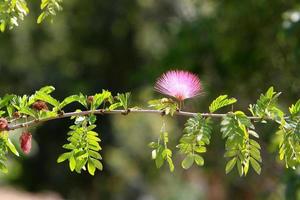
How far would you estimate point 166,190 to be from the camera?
19.1 m

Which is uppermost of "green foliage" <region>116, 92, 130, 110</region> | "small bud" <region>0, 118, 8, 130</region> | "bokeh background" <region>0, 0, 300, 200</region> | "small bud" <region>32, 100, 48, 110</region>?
"bokeh background" <region>0, 0, 300, 200</region>

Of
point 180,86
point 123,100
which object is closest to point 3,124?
point 123,100

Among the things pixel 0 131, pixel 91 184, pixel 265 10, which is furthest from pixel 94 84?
pixel 0 131

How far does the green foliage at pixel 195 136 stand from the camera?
2.71m

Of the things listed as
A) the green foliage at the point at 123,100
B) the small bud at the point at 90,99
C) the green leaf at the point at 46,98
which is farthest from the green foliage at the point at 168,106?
the green leaf at the point at 46,98

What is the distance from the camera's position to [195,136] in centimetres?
272

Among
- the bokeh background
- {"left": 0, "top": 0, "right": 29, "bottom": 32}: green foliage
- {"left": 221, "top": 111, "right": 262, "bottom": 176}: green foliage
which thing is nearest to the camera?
{"left": 221, "top": 111, "right": 262, "bottom": 176}: green foliage

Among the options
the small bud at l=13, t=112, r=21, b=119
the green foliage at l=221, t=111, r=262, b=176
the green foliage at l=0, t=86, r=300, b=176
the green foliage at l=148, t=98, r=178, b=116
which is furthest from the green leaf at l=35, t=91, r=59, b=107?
the green foliage at l=221, t=111, r=262, b=176

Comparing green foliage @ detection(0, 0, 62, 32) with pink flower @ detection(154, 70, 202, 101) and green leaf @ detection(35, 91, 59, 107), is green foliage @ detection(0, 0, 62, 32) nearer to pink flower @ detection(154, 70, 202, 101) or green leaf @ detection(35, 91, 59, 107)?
green leaf @ detection(35, 91, 59, 107)

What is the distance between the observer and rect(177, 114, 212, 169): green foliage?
107 inches

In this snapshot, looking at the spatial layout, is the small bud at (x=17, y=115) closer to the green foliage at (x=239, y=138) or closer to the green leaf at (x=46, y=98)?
the green leaf at (x=46, y=98)

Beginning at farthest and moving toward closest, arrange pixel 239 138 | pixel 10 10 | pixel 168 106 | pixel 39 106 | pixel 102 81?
pixel 102 81 < pixel 10 10 < pixel 39 106 < pixel 168 106 < pixel 239 138

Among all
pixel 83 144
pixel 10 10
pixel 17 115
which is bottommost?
pixel 83 144

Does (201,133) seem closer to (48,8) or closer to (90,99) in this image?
(90,99)
